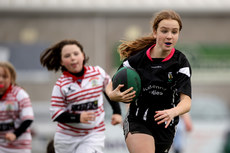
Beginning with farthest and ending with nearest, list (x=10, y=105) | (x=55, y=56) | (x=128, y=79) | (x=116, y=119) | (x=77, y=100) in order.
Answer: (x=10, y=105) → (x=55, y=56) → (x=116, y=119) → (x=77, y=100) → (x=128, y=79)

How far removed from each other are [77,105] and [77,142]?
437 millimetres

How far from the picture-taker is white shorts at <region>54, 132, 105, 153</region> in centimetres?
530

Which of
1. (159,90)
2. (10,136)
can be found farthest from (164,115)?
(10,136)

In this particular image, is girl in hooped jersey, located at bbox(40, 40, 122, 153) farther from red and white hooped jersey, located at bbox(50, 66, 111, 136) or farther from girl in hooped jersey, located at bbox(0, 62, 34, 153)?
girl in hooped jersey, located at bbox(0, 62, 34, 153)

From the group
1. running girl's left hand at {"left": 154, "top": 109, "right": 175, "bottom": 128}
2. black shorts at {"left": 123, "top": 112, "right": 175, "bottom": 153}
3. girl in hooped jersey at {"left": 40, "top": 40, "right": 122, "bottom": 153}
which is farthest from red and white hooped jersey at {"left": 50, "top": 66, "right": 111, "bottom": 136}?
running girl's left hand at {"left": 154, "top": 109, "right": 175, "bottom": 128}

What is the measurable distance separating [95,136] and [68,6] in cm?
1490

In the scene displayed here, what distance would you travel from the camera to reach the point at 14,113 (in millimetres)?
6105

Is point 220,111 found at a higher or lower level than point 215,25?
lower

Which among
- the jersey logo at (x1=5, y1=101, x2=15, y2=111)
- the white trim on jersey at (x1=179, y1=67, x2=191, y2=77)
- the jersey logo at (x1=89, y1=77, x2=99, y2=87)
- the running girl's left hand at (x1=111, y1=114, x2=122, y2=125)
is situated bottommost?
the running girl's left hand at (x1=111, y1=114, x2=122, y2=125)

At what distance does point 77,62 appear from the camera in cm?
541

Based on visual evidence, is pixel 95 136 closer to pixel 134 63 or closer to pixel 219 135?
pixel 134 63

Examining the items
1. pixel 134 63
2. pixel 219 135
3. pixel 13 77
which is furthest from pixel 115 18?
pixel 134 63

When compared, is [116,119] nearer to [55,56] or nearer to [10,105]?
[55,56]

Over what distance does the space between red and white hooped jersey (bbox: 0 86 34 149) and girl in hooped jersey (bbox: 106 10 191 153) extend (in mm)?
1885
